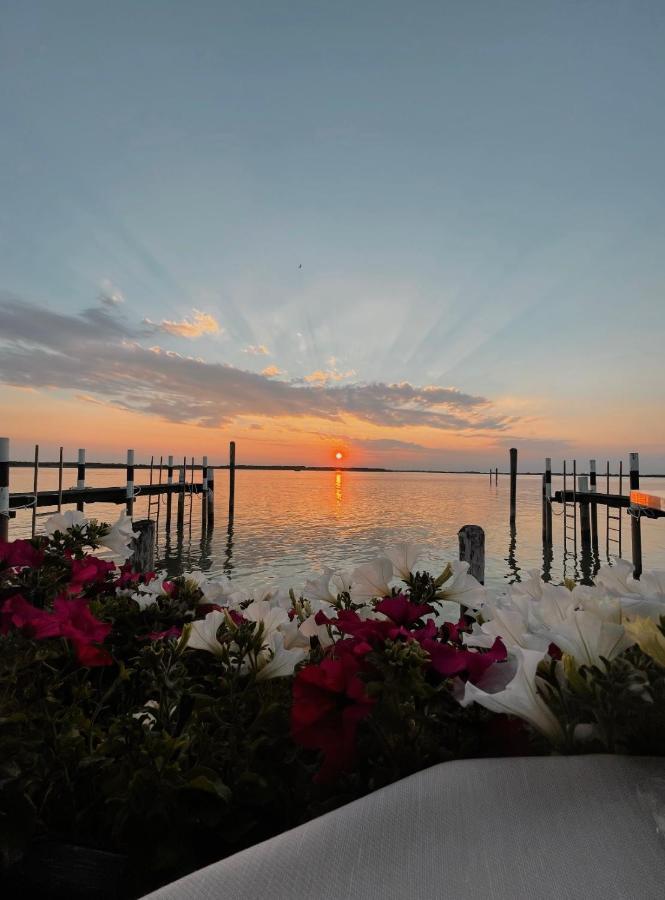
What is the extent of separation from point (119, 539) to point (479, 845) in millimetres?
1587

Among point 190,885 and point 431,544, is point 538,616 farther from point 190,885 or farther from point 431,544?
point 431,544

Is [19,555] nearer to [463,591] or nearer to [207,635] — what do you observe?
[207,635]

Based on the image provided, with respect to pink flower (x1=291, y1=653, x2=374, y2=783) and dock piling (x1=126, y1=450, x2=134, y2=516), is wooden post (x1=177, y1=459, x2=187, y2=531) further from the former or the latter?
pink flower (x1=291, y1=653, x2=374, y2=783)

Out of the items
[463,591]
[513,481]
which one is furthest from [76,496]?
[513,481]

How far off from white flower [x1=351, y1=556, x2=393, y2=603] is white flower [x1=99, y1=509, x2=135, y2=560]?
0.98m

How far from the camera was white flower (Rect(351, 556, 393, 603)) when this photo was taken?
112 cm

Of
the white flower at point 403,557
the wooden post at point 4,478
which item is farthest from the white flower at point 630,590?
the wooden post at point 4,478

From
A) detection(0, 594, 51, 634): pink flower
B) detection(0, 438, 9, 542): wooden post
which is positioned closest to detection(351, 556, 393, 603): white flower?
detection(0, 594, 51, 634): pink flower

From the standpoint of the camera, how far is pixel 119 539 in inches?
72.4

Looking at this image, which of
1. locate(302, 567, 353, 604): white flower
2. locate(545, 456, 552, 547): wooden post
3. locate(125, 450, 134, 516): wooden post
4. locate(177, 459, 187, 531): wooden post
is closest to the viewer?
locate(302, 567, 353, 604): white flower

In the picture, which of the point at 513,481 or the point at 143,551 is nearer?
the point at 143,551

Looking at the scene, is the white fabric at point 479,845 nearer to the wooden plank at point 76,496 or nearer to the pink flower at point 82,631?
the pink flower at point 82,631

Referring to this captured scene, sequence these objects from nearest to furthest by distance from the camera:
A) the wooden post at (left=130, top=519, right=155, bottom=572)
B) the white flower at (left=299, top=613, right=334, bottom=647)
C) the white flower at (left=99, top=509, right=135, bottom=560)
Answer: the white flower at (left=299, top=613, right=334, bottom=647) → the white flower at (left=99, top=509, right=135, bottom=560) → the wooden post at (left=130, top=519, right=155, bottom=572)

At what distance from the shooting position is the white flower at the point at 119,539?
1.82 m
